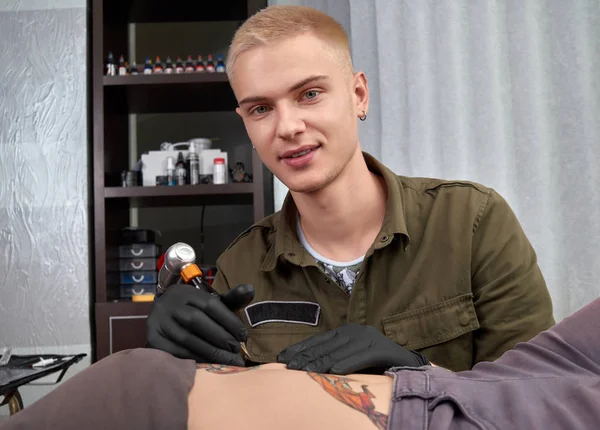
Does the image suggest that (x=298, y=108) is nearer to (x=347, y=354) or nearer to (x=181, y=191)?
(x=347, y=354)

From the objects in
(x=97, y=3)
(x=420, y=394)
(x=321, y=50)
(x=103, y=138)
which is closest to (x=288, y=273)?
(x=321, y=50)

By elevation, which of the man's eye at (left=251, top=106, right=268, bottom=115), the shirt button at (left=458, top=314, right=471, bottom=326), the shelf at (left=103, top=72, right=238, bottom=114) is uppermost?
the shelf at (left=103, top=72, right=238, bottom=114)

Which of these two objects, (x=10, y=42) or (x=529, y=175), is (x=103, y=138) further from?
(x=529, y=175)

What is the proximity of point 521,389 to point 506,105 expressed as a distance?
4.87ft

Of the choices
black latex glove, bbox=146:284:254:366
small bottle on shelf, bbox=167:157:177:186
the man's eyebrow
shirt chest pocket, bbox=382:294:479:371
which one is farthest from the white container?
black latex glove, bbox=146:284:254:366

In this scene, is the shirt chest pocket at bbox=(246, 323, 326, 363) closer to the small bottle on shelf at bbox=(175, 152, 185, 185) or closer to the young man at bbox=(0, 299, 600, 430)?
the young man at bbox=(0, 299, 600, 430)

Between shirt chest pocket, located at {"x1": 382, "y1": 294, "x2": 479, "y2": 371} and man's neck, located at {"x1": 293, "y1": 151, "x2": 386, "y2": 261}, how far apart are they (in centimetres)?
18

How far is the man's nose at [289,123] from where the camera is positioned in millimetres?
1186

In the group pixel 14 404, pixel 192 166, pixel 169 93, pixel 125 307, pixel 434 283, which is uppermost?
pixel 169 93

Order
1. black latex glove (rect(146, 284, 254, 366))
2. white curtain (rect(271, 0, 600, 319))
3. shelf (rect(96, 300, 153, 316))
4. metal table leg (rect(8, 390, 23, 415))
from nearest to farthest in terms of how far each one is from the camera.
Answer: black latex glove (rect(146, 284, 254, 366)), metal table leg (rect(8, 390, 23, 415)), white curtain (rect(271, 0, 600, 319)), shelf (rect(96, 300, 153, 316))

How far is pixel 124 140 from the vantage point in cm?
250

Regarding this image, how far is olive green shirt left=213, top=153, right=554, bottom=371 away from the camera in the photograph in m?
1.20

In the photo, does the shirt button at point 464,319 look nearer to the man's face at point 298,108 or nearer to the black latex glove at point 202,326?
the man's face at point 298,108

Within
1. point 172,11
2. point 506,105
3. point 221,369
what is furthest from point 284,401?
point 172,11
